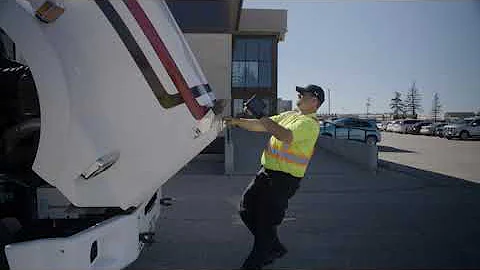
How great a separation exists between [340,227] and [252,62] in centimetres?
2615

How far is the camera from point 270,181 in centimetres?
341

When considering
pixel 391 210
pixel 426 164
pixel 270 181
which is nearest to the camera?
pixel 270 181

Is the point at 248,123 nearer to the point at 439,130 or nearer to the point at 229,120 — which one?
the point at 229,120

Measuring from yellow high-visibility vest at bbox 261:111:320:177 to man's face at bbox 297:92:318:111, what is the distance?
0.09 m

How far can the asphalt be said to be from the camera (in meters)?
4.01

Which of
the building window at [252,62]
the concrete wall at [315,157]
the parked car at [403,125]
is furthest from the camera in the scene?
the parked car at [403,125]

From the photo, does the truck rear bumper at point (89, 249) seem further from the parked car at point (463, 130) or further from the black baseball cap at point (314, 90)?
the parked car at point (463, 130)

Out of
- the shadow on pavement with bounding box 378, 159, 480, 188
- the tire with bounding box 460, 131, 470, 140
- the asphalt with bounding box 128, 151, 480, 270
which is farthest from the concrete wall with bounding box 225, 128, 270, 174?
the tire with bounding box 460, 131, 470, 140

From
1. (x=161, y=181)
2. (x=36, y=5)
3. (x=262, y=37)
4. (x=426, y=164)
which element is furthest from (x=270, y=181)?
(x=262, y=37)

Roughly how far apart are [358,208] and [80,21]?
5275 mm

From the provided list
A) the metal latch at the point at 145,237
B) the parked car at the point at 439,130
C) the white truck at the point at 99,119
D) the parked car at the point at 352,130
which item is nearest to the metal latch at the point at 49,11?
the white truck at the point at 99,119

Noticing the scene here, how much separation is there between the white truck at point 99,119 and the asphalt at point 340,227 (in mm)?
1418

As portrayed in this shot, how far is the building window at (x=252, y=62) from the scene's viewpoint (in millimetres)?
29891

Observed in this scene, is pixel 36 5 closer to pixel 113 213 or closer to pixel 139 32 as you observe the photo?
pixel 139 32
